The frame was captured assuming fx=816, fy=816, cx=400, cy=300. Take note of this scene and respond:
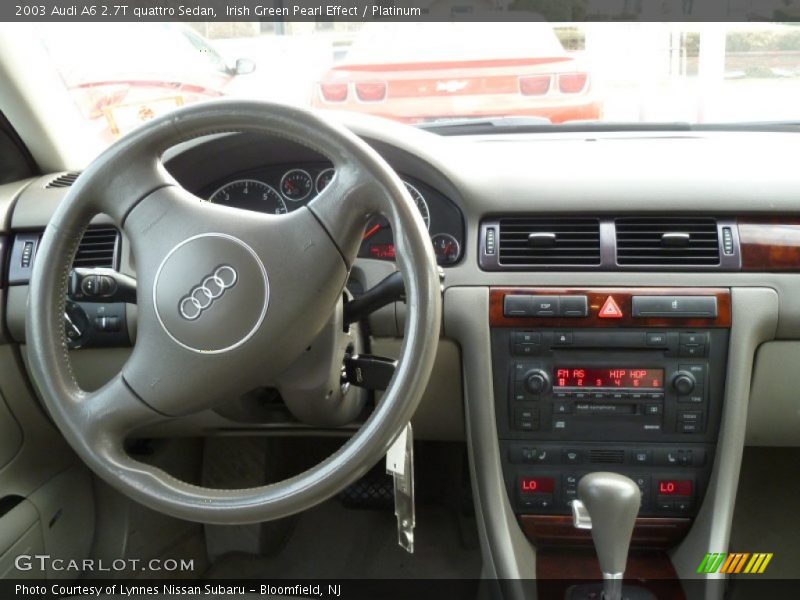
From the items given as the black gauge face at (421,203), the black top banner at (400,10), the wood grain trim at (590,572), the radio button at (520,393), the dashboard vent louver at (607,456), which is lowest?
the wood grain trim at (590,572)

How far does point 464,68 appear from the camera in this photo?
2453 millimetres

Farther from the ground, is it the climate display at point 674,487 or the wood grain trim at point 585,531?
the climate display at point 674,487

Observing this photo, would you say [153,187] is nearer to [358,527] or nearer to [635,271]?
[635,271]

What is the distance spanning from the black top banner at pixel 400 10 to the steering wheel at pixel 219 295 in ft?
2.52

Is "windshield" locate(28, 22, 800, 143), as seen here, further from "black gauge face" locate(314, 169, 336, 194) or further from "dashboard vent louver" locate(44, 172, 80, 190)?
"black gauge face" locate(314, 169, 336, 194)

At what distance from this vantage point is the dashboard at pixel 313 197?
1.75 meters

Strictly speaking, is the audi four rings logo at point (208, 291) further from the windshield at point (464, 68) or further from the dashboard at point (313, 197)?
the windshield at point (464, 68)

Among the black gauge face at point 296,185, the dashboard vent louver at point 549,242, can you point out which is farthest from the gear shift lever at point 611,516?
the black gauge face at point 296,185

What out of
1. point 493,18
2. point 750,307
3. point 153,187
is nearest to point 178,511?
point 153,187

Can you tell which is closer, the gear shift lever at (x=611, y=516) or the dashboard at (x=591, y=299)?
the gear shift lever at (x=611, y=516)

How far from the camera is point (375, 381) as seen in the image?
132 centimetres

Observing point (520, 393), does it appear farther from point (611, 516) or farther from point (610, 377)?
point (611, 516)

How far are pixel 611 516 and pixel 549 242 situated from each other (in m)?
0.56

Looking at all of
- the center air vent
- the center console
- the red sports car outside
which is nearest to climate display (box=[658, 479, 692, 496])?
the center console
